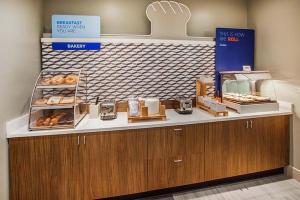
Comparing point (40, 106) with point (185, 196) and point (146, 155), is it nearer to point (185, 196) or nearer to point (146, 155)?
point (146, 155)

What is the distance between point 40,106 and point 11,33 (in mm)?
777

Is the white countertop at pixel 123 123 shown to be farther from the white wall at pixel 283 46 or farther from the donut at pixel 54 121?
the white wall at pixel 283 46

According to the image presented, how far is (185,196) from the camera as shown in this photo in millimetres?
2789

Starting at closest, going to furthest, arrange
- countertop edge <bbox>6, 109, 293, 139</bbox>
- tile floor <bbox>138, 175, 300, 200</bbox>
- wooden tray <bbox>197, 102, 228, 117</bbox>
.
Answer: countertop edge <bbox>6, 109, 293, 139</bbox> → tile floor <bbox>138, 175, 300, 200</bbox> → wooden tray <bbox>197, 102, 228, 117</bbox>


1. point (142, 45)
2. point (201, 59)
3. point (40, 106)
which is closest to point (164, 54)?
point (142, 45)

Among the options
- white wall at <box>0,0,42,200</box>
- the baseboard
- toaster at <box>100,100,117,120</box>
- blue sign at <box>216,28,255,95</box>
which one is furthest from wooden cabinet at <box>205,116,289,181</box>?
white wall at <box>0,0,42,200</box>

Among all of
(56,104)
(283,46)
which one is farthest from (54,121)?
(283,46)

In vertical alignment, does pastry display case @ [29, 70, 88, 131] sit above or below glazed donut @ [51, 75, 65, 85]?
below

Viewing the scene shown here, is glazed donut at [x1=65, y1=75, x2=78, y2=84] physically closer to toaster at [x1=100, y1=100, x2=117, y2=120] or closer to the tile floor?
toaster at [x1=100, y1=100, x2=117, y2=120]

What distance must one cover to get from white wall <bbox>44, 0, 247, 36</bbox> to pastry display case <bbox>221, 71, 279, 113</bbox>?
0.82m

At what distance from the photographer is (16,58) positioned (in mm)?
2336

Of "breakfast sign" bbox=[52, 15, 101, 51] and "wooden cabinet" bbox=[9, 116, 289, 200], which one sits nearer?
"wooden cabinet" bbox=[9, 116, 289, 200]

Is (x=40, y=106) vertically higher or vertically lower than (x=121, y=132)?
higher

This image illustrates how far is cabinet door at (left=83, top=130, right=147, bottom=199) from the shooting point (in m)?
2.44
